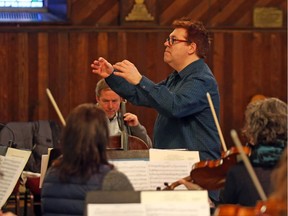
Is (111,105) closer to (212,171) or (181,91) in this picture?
(181,91)

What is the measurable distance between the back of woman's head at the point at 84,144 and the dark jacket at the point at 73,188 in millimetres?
37

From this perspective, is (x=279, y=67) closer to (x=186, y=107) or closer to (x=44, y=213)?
(x=186, y=107)

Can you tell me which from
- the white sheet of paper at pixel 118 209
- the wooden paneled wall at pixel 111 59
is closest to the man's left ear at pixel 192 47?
the white sheet of paper at pixel 118 209

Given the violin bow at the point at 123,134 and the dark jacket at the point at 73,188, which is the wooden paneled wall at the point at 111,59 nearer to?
the violin bow at the point at 123,134

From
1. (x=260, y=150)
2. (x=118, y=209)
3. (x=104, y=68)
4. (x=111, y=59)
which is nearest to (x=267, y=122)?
(x=260, y=150)

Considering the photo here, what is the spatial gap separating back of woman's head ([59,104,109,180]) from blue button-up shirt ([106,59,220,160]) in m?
1.16

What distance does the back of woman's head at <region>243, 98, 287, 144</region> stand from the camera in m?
4.37

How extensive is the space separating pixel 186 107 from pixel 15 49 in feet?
12.8

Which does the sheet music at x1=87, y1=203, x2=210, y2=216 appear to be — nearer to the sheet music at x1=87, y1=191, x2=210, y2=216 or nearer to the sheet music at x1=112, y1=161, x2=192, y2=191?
the sheet music at x1=87, y1=191, x2=210, y2=216

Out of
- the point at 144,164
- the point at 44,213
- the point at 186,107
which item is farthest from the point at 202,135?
the point at 44,213

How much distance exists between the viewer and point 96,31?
8875 millimetres

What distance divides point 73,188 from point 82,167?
0.10m

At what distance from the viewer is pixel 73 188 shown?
3.99m

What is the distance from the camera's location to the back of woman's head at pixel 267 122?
437 centimetres
